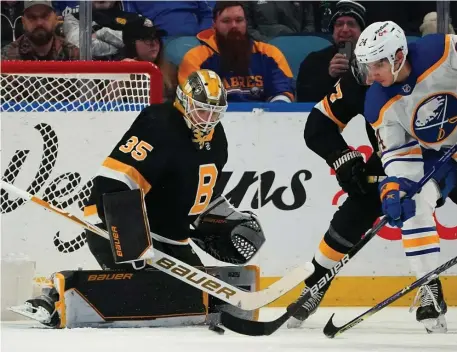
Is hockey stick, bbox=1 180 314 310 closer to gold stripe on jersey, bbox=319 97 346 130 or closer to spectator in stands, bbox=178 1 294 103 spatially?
gold stripe on jersey, bbox=319 97 346 130

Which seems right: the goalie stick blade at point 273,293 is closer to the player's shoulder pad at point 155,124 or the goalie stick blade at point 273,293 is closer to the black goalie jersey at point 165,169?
the black goalie jersey at point 165,169

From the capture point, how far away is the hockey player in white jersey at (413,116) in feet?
11.0

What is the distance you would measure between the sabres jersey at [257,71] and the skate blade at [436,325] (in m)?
1.55

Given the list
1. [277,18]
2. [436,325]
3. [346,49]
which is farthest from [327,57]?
[436,325]

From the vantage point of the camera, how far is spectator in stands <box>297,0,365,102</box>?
184 inches

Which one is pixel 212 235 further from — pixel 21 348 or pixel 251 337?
pixel 21 348

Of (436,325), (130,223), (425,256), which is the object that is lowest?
(436,325)

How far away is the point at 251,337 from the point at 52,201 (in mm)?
1453

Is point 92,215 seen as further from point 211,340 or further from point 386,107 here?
point 386,107

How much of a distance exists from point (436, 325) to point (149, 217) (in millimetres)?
1063

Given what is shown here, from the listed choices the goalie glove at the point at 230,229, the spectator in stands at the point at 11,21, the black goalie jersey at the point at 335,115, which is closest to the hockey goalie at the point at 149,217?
the goalie glove at the point at 230,229

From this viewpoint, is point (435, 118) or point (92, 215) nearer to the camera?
point (435, 118)

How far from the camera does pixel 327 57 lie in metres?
4.67

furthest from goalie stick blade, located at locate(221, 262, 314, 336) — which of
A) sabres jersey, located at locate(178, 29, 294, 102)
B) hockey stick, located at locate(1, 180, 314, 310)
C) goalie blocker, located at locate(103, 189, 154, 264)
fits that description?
sabres jersey, located at locate(178, 29, 294, 102)
